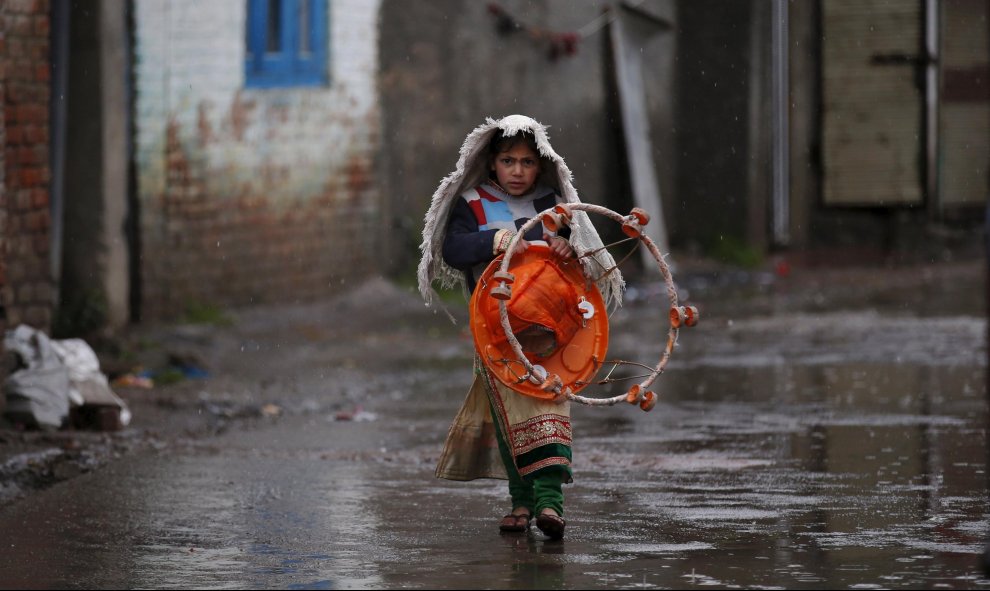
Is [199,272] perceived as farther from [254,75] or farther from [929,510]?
[929,510]

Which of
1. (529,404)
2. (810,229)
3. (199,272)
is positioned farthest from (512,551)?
(810,229)

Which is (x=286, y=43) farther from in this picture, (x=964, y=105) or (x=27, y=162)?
(x=964, y=105)

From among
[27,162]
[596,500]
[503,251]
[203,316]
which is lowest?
[596,500]

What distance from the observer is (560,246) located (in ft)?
20.5

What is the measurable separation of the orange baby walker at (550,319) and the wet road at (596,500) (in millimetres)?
553

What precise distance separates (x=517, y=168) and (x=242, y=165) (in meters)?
7.94

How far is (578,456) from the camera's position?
8328 mm

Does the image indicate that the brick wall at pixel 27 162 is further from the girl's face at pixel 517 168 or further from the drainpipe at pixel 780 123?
the drainpipe at pixel 780 123

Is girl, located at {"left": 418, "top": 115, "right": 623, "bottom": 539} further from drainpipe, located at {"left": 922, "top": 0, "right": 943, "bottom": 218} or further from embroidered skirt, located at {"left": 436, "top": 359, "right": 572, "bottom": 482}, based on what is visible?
drainpipe, located at {"left": 922, "top": 0, "right": 943, "bottom": 218}

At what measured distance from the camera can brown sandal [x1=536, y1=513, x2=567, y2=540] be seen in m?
6.12

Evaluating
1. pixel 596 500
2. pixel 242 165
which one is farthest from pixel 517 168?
pixel 242 165

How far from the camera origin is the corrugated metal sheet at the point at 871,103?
20.8 m

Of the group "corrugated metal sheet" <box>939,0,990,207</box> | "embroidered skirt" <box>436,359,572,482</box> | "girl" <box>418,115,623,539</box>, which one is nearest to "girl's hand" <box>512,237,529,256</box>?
"girl" <box>418,115,623,539</box>

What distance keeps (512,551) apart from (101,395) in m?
3.75
